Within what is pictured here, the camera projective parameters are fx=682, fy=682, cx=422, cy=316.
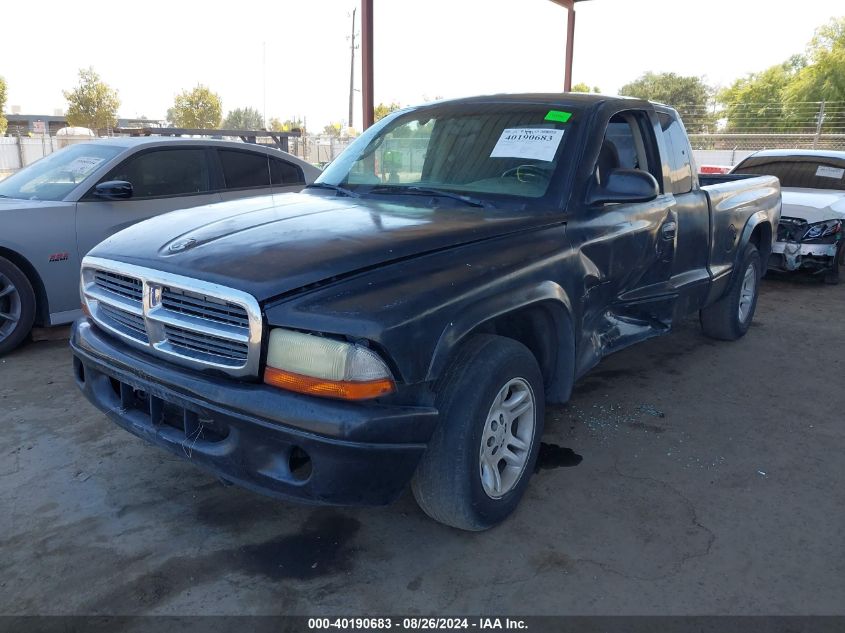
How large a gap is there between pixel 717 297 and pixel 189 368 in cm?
405

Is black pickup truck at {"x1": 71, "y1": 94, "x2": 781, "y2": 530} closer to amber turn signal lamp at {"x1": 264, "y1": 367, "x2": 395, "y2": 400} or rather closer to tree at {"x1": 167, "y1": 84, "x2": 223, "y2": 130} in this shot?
amber turn signal lamp at {"x1": 264, "y1": 367, "x2": 395, "y2": 400}


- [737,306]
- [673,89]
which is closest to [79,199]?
[737,306]

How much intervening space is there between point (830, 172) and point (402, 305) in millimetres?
8175

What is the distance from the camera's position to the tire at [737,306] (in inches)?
212

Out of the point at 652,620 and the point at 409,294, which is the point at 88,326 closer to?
the point at 409,294

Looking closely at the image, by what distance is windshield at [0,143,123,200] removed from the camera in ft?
17.8

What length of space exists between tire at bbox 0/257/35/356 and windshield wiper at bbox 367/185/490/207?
118 inches

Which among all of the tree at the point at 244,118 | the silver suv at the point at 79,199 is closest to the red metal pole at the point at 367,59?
the silver suv at the point at 79,199

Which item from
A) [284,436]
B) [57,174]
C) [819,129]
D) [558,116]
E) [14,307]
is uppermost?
[819,129]

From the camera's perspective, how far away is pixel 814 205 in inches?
297

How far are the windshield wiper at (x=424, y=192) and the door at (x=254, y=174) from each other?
3036 mm

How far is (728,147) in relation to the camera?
79.5 feet

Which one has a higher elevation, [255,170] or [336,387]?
[255,170]

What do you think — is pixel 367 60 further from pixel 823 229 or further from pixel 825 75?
pixel 825 75
